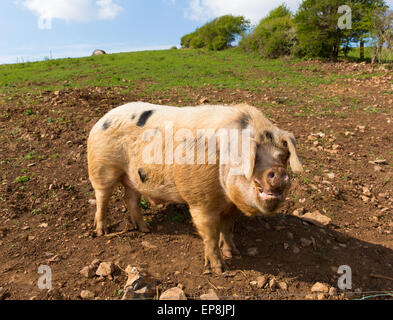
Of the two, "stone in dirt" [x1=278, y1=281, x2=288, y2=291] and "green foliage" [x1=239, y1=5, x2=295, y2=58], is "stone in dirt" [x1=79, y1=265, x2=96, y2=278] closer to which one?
"stone in dirt" [x1=278, y1=281, x2=288, y2=291]

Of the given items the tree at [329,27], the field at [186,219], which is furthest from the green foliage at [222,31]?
the field at [186,219]

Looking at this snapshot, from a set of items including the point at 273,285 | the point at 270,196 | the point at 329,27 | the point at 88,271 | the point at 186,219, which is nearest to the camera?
the point at 270,196

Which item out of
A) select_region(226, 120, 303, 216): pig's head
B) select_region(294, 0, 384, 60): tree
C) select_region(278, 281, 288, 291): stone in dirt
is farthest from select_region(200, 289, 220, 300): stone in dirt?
select_region(294, 0, 384, 60): tree

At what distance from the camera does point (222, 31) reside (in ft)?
128

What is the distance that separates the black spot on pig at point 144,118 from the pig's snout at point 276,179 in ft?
5.62

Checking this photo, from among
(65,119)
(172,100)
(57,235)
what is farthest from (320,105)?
(57,235)

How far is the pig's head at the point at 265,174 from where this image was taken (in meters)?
2.69

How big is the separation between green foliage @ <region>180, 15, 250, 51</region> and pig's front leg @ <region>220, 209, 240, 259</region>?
125 ft

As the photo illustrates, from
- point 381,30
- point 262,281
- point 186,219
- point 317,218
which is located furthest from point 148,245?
point 381,30

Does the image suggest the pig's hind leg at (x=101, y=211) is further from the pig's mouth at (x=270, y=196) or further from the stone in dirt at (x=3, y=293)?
the pig's mouth at (x=270, y=196)

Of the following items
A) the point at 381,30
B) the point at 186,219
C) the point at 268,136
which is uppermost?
the point at 381,30

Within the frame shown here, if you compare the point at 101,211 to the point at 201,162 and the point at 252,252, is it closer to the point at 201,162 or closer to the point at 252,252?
the point at 201,162

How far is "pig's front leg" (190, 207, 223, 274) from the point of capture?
10.9ft

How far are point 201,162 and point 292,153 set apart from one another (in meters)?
0.94
